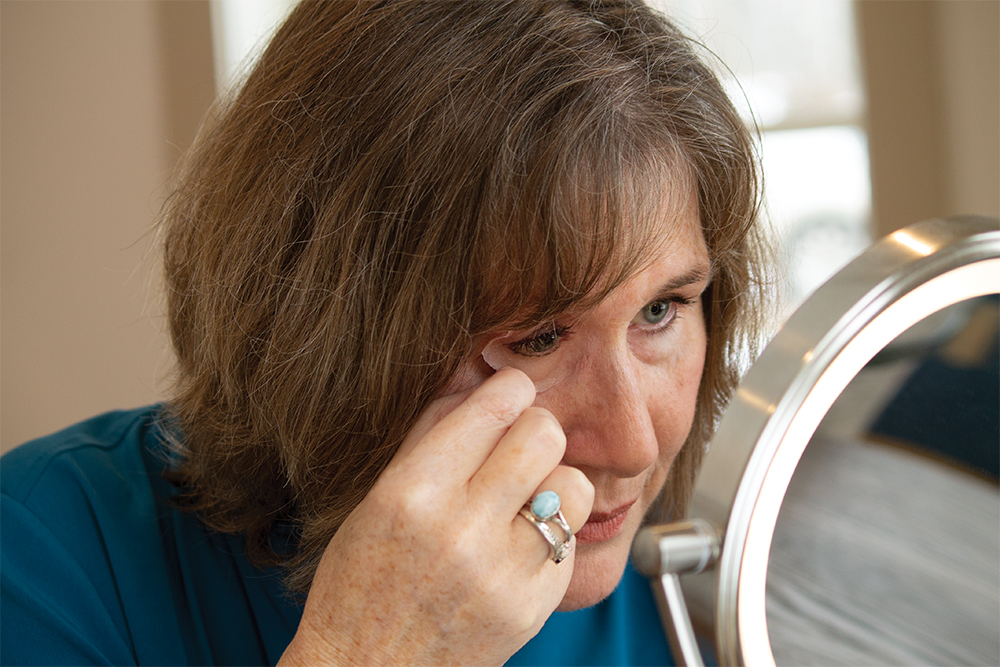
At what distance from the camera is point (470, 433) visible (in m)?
0.51

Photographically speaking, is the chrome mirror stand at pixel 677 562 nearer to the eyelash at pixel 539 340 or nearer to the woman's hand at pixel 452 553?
the woman's hand at pixel 452 553

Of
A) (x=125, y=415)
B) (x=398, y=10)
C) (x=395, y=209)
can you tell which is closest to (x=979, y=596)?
(x=395, y=209)

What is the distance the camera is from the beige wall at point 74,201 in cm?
169

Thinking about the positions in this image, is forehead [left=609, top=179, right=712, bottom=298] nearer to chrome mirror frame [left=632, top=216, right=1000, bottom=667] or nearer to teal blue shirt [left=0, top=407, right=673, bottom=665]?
chrome mirror frame [left=632, top=216, right=1000, bottom=667]

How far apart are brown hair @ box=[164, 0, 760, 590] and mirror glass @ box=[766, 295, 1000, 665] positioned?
228 millimetres

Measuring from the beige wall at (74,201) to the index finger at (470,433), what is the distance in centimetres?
131

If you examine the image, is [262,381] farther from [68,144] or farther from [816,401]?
[68,144]

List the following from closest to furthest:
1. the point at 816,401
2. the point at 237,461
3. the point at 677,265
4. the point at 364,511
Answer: the point at 816,401, the point at 364,511, the point at 677,265, the point at 237,461

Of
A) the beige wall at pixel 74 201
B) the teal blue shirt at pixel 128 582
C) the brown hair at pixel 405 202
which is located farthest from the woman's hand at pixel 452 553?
the beige wall at pixel 74 201

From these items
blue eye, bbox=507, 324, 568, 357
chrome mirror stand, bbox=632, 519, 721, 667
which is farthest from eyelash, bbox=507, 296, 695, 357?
chrome mirror stand, bbox=632, 519, 721, 667

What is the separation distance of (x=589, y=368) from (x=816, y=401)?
0.90ft

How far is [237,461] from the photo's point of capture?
76 centimetres

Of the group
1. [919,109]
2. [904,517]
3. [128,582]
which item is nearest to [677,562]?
[128,582]

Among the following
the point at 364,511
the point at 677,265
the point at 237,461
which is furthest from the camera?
the point at 237,461
